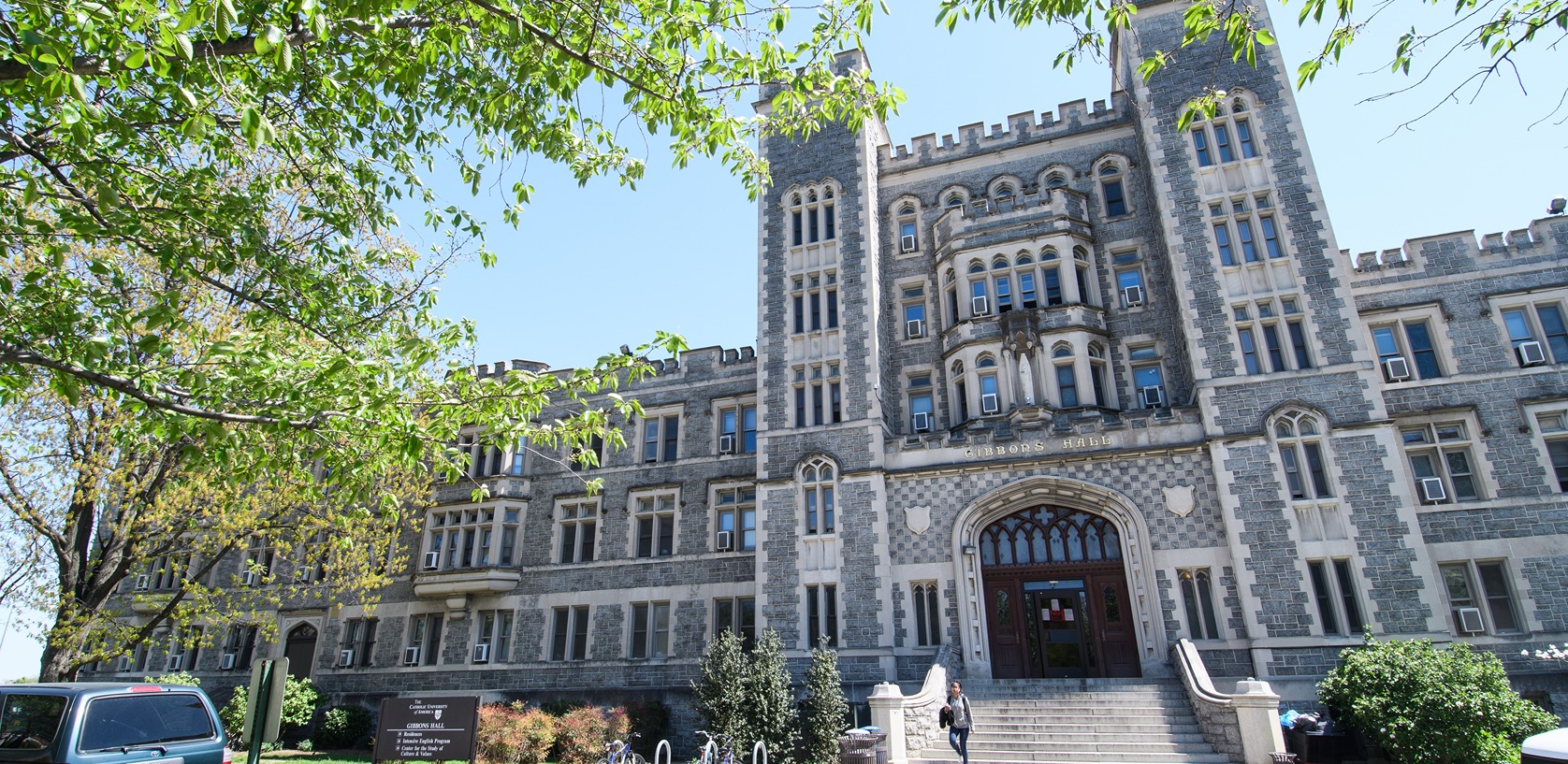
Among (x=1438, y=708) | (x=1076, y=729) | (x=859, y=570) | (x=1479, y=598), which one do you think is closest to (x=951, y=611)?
(x=859, y=570)

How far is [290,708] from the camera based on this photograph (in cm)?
2459

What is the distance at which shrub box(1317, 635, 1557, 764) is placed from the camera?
1382 cm

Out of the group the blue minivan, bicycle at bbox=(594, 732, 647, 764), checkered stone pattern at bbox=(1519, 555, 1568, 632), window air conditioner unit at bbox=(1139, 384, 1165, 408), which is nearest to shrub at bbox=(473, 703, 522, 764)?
bicycle at bbox=(594, 732, 647, 764)

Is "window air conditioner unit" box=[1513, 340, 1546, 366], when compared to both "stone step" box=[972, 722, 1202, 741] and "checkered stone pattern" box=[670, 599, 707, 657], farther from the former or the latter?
"checkered stone pattern" box=[670, 599, 707, 657]

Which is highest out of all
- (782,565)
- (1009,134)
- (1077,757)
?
(1009,134)

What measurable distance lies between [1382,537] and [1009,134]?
15630 mm

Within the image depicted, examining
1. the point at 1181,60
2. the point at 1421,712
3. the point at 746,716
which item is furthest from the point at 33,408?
the point at 1181,60

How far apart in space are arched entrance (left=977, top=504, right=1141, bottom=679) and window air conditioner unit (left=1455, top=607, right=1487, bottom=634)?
6632 mm

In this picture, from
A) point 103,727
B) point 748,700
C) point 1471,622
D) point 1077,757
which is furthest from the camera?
point 1471,622

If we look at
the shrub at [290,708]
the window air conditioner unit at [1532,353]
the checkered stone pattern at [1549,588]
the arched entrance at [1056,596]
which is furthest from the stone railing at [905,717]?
the shrub at [290,708]

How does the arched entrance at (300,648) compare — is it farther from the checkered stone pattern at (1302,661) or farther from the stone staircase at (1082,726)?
the checkered stone pattern at (1302,661)

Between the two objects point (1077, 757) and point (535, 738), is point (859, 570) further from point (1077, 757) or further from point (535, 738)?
point (535, 738)

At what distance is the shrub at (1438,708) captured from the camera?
1382 centimetres

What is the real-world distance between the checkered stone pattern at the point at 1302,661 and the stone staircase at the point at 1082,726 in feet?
7.27
